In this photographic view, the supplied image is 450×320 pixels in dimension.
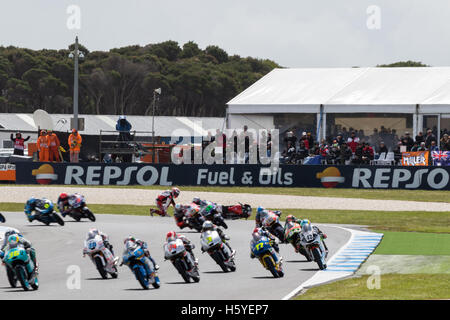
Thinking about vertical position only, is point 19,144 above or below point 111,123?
below

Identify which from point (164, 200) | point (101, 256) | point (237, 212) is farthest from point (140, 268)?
point (164, 200)

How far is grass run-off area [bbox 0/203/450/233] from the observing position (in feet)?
76.7

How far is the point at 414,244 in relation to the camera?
19109 mm

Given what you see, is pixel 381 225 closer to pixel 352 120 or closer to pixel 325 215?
pixel 325 215

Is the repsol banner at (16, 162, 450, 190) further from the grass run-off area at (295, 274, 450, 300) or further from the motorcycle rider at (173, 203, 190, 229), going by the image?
the grass run-off area at (295, 274, 450, 300)

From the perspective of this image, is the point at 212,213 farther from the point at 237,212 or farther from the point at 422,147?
the point at 422,147

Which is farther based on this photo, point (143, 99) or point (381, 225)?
point (143, 99)

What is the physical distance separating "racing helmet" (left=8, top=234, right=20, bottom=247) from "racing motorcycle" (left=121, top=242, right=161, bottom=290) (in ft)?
4.79

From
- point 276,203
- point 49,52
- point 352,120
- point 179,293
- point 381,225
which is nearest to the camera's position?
point 179,293

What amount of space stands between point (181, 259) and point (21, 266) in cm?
220

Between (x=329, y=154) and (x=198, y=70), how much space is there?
8971 centimetres

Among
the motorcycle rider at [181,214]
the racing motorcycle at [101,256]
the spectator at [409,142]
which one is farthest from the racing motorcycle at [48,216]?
the spectator at [409,142]

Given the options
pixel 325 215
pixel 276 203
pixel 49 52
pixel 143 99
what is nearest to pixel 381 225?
pixel 325 215

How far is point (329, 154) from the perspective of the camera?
37.4 m
